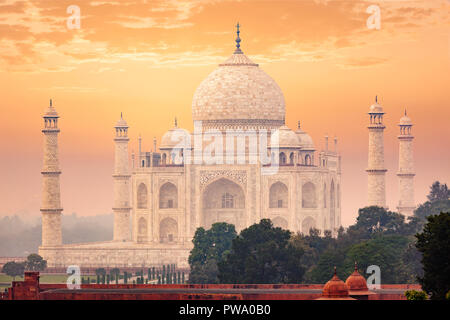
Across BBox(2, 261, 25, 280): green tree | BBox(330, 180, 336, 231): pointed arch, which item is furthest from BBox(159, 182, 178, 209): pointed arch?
BBox(2, 261, 25, 280): green tree

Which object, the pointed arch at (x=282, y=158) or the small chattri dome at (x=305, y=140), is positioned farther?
the small chattri dome at (x=305, y=140)

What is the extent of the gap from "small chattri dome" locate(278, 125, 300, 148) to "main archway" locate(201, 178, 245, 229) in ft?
10.7

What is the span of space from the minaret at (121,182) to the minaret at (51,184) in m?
5.46

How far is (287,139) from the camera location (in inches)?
2598

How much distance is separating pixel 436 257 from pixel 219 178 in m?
33.7

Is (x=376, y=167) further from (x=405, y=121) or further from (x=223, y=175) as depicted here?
(x=223, y=175)

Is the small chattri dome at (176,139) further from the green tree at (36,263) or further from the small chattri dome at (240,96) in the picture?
the green tree at (36,263)

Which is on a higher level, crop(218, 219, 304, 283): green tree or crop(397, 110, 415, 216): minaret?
crop(397, 110, 415, 216): minaret

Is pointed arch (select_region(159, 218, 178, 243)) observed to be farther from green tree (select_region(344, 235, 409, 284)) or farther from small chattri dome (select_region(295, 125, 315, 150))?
green tree (select_region(344, 235, 409, 284))

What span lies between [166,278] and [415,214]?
18859 millimetres

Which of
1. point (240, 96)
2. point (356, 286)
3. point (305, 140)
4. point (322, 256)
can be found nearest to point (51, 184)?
point (240, 96)

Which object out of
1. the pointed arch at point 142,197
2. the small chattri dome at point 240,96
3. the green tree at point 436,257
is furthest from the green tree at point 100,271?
Answer: the green tree at point 436,257

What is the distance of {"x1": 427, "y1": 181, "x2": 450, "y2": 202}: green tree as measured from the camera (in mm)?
72438

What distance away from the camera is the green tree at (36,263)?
2441 inches
